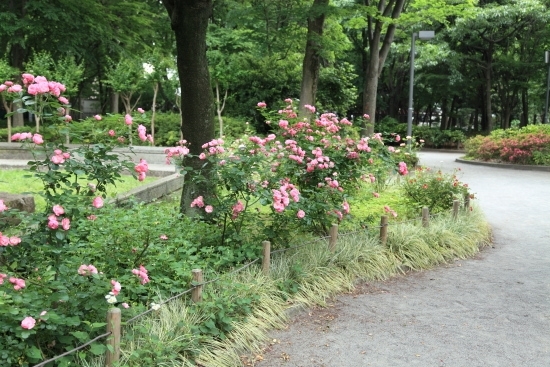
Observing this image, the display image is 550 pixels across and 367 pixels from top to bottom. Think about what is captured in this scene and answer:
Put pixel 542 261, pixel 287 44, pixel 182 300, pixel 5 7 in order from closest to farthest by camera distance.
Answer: pixel 182 300
pixel 542 261
pixel 287 44
pixel 5 7

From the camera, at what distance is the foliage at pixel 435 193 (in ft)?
31.0

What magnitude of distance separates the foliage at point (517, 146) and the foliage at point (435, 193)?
43.1 ft

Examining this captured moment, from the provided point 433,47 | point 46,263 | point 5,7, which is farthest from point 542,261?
point 433,47

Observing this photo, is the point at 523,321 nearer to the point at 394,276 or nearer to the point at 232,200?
the point at 394,276

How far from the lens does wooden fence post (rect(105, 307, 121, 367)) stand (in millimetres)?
3252

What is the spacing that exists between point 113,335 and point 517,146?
70.1 feet

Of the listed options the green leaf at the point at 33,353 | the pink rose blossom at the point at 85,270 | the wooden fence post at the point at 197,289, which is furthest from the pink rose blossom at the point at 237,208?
the green leaf at the point at 33,353

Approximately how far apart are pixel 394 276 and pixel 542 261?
8.69 ft

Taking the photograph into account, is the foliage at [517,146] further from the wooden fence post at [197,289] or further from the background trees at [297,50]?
the wooden fence post at [197,289]

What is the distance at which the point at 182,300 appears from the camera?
170 inches

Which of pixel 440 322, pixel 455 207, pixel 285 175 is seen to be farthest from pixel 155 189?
pixel 440 322

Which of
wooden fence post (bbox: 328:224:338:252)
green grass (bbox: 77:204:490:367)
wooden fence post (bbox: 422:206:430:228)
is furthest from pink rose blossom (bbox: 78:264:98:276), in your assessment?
wooden fence post (bbox: 422:206:430:228)

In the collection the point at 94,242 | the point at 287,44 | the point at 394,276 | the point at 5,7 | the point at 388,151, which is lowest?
the point at 394,276

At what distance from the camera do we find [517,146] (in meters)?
21.5
